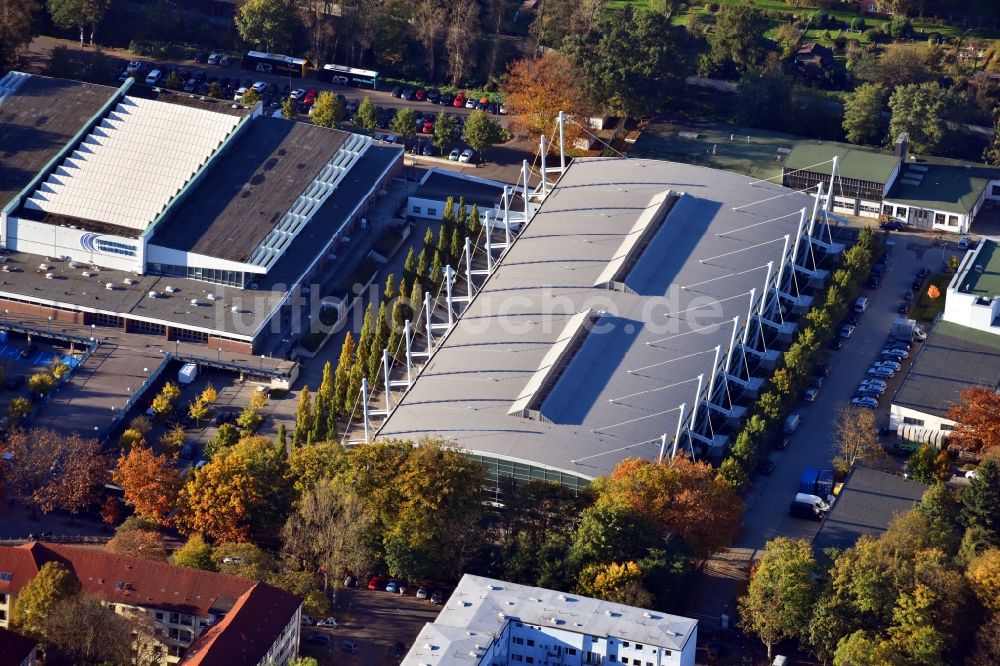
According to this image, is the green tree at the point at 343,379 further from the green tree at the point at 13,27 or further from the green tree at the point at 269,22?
the green tree at the point at 269,22

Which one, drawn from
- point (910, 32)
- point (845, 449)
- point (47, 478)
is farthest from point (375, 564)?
point (910, 32)

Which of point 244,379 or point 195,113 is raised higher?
point 195,113

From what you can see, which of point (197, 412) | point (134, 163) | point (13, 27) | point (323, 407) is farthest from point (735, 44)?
point (197, 412)

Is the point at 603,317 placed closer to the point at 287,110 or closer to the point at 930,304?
the point at 930,304

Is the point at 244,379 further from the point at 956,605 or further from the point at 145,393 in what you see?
the point at 956,605

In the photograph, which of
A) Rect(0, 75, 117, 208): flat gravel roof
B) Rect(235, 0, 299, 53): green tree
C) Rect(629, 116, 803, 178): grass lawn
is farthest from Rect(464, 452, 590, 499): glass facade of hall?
Rect(235, 0, 299, 53): green tree

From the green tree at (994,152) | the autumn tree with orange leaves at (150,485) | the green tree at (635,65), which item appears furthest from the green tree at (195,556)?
Result: the green tree at (994,152)
